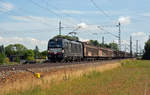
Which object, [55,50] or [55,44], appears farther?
[55,44]

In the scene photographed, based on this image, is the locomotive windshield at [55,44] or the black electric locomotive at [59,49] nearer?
the black electric locomotive at [59,49]

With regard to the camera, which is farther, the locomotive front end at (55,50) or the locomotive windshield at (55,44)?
the locomotive windshield at (55,44)

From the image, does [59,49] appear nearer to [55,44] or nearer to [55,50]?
[55,50]

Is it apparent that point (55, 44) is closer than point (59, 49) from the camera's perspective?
No

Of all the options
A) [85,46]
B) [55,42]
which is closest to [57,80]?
[55,42]

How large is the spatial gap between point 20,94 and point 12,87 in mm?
1488

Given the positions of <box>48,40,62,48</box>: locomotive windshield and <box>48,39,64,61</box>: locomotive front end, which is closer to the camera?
<box>48,39,64,61</box>: locomotive front end

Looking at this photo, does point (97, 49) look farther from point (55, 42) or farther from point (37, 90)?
point (37, 90)

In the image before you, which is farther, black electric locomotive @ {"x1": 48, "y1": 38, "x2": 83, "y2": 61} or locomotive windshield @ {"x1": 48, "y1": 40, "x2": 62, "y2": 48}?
locomotive windshield @ {"x1": 48, "y1": 40, "x2": 62, "y2": 48}

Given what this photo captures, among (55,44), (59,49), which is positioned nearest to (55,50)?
(59,49)

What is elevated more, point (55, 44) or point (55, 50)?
point (55, 44)

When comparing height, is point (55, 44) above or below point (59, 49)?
above

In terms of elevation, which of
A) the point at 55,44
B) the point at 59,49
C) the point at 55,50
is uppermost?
the point at 55,44

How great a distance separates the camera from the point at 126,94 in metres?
12.4
